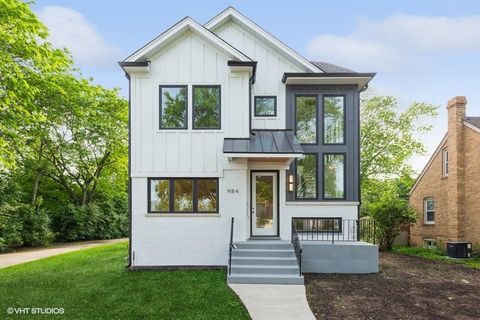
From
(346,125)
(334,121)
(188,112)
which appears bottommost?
(346,125)

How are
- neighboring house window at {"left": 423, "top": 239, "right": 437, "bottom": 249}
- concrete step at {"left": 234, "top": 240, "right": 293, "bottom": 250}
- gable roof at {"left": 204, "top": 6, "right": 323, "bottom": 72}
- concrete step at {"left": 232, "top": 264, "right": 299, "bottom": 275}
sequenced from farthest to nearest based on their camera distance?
neighboring house window at {"left": 423, "top": 239, "right": 437, "bottom": 249}
gable roof at {"left": 204, "top": 6, "right": 323, "bottom": 72}
concrete step at {"left": 234, "top": 240, "right": 293, "bottom": 250}
concrete step at {"left": 232, "top": 264, "right": 299, "bottom": 275}

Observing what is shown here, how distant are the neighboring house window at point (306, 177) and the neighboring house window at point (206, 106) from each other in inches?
127

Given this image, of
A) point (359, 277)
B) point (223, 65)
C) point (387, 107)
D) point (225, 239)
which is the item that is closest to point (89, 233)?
point (225, 239)

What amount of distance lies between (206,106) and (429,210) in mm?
13720

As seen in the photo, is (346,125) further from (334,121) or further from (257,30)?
(257,30)

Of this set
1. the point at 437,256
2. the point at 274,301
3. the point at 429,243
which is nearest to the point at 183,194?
the point at 274,301

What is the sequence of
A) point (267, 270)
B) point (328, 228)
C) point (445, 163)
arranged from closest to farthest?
1. point (267, 270)
2. point (328, 228)
3. point (445, 163)

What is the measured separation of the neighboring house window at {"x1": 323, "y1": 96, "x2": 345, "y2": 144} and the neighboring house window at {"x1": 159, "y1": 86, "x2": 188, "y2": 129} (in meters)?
4.71

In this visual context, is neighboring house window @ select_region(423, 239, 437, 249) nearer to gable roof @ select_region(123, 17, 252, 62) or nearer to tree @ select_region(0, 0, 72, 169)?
gable roof @ select_region(123, 17, 252, 62)

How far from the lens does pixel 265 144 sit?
10750 millimetres

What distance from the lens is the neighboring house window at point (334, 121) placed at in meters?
12.2

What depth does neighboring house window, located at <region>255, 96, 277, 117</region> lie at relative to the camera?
1218cm

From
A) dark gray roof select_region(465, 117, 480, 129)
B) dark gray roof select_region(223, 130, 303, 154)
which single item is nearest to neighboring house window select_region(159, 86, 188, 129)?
dark gray roof select_region(223, 130, 303, 154)

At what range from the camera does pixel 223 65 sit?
1102 centimetres
